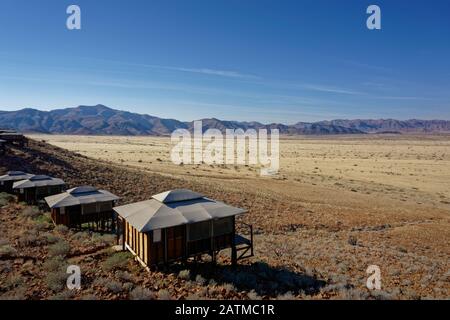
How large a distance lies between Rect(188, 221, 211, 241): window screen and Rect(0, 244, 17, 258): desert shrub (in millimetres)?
6917

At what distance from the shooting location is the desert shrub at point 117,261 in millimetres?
12107

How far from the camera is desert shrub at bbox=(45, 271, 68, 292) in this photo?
10127 mm

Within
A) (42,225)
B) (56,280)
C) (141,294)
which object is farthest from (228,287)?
(42,225)

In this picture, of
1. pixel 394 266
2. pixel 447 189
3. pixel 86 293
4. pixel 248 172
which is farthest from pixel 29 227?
pixel 447 189

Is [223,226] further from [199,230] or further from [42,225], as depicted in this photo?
[42,225]

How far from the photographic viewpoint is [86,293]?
9945 mm

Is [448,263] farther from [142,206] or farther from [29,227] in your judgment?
[29,227]

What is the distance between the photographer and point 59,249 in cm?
1351

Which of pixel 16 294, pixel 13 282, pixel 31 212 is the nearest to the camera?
pixel 16 294

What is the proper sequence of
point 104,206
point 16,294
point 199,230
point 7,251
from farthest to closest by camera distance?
point 104,206
point 7,251
point 199,230
point 16,294

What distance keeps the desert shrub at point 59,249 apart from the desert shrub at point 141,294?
4964mm

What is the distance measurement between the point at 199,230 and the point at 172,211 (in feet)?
4.07
